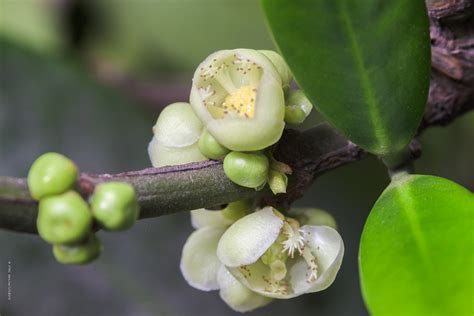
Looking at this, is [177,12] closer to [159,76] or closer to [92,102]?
[159,76]

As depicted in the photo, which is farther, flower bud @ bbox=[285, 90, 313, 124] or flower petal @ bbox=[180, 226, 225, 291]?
flower petal @ bbox=[180, 226, 225, 291]

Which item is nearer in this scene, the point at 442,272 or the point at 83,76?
the point at 442,272

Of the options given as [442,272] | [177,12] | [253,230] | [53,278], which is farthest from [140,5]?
[442,272]

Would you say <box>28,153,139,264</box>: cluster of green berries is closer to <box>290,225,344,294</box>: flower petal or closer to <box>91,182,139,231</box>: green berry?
<box>91,182,139,231</box>: green berry

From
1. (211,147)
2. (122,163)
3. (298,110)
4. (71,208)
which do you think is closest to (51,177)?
(71,208)

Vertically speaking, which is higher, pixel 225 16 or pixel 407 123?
pixel 407 123

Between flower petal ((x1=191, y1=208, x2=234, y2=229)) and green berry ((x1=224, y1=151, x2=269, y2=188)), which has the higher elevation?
green berry ((x1=224, y1=151, x2=269, y2=188))

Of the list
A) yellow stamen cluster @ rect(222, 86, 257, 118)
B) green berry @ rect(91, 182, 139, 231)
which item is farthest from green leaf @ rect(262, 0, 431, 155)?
green berry @ rect(91, 182, 139, 231)

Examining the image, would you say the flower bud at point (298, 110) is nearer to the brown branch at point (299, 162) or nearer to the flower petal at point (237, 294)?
the brown branch at point (299, 162)
